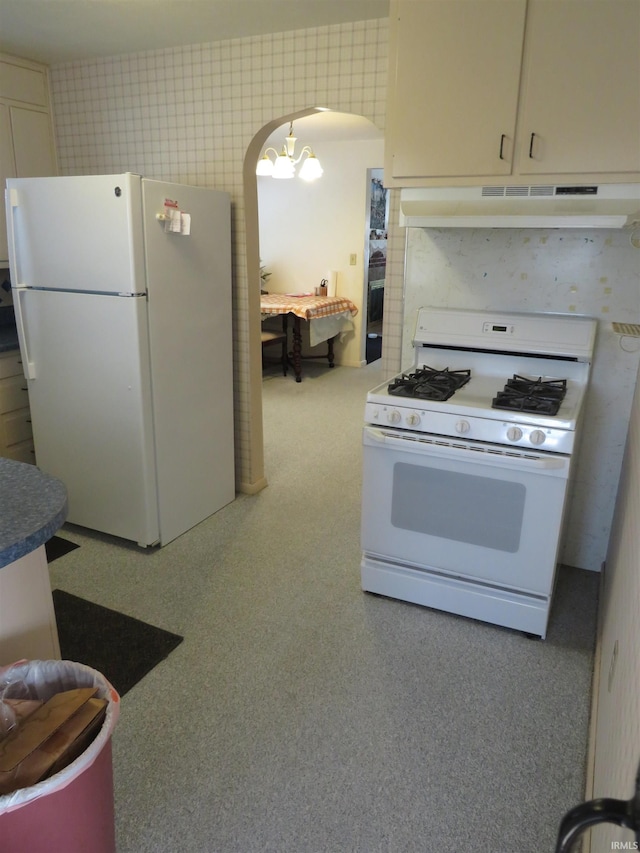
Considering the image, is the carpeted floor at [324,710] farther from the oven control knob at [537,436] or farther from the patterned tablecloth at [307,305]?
the patterned tablecloth at [307,305]

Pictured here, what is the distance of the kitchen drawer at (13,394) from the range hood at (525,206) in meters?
2.24

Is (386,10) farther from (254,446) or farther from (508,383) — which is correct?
(254,446)

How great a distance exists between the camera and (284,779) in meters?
1.69

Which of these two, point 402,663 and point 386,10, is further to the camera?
point 386,10

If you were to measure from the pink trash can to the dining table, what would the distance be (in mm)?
4774

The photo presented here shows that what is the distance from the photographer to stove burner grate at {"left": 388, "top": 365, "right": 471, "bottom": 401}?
228 cm

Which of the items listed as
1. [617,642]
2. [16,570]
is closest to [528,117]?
[617,642]

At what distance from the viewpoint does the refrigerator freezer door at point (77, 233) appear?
248cm

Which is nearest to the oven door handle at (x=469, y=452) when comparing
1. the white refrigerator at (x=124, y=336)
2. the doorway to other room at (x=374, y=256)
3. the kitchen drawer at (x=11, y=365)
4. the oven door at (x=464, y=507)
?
the oven door at (x=464, y=507)

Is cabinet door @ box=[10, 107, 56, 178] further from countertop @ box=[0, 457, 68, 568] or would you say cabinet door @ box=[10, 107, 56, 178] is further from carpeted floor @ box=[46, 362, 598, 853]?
countertop @ box=[0, 457, 68, 568]

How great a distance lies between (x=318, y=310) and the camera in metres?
5.91

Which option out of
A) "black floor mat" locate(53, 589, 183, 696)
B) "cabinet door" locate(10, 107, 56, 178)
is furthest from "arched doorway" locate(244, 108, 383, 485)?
"black floor mat" locate(53, 589, 183, 696)

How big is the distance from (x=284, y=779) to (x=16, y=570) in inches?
38.5

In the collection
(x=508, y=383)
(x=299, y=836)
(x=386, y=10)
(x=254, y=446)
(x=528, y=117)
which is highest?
(x=386, y=10)
